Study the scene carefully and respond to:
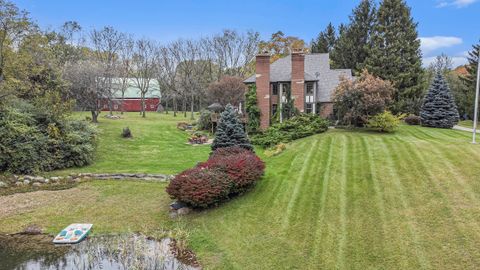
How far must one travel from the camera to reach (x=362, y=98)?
21391mm

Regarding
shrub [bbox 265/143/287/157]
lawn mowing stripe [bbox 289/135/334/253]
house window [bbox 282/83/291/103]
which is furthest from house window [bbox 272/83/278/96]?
lawn mowing stripe [bbox 289/135/334/253]

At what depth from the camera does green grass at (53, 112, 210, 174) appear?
1744cm

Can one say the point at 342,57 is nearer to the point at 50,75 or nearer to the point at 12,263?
the point at 50,75

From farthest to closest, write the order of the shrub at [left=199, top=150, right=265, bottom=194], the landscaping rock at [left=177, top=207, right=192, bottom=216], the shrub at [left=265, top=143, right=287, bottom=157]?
the shrub at [left=265, top=143, right=287, bottom=157]
the shrub at [left=199, top=150, right=265, bottom=194]
the landscaping rock at [left=177, top=207, right=192, bottom=216]

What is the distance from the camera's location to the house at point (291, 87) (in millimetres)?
24969

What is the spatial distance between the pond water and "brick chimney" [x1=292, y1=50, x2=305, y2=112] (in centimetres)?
1776

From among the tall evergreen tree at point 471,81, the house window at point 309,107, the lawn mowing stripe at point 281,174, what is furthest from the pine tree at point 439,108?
the lawn mowing stripe at point 281,174

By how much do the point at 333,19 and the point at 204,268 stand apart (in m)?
47.4

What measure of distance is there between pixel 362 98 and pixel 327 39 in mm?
29827

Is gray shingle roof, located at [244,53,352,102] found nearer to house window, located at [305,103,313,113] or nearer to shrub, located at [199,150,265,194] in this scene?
house window, located at [305,103,313,113]

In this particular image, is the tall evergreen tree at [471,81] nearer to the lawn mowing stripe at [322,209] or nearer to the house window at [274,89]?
the house window at [274,89]

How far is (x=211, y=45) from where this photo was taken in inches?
1892

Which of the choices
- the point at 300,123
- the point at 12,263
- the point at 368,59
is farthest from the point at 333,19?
the point at 12,263

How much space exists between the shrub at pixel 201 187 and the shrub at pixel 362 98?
13393 mm
